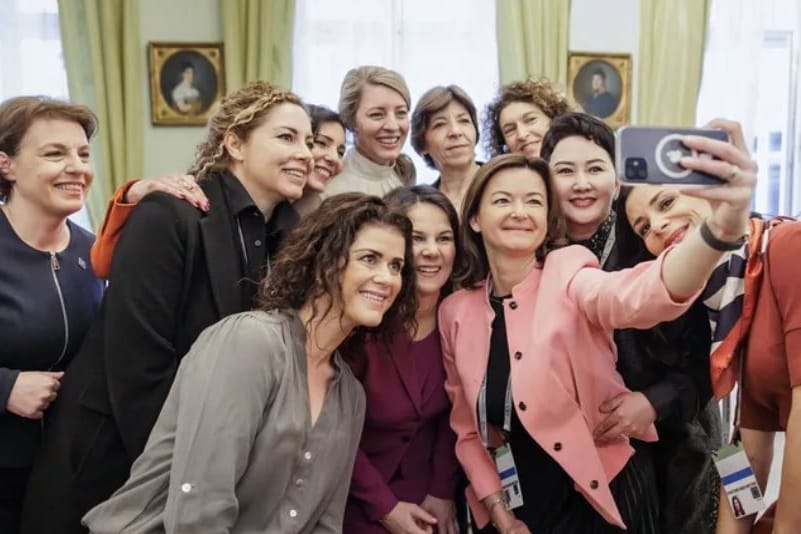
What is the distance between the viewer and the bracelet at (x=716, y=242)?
1.56 m

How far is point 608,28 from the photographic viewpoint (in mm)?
6602

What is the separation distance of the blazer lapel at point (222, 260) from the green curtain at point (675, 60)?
5.09 m

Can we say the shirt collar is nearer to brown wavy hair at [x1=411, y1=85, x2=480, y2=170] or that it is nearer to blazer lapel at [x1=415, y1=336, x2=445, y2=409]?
blazer lapel at [x1=415, y1=336, x2=445, y2=409]

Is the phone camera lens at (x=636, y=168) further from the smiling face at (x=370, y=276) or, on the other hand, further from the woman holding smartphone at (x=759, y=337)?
the smiling face at (x=370, y=276)

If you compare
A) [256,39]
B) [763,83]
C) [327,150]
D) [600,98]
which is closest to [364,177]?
[327,150]

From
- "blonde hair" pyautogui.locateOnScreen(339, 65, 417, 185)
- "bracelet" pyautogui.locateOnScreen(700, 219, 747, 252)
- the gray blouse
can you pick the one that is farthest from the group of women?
"blonde hair" pyautogui.locateOnScreen(339, 65, 417, 185)

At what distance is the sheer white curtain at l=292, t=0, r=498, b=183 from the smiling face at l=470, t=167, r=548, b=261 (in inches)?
153

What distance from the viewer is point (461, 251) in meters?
2.50

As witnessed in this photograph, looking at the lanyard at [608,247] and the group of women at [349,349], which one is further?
the lanyard at [608,247]

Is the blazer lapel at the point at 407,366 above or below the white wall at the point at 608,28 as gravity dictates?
below

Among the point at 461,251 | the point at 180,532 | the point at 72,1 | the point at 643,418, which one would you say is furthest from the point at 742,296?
the point at 72,1

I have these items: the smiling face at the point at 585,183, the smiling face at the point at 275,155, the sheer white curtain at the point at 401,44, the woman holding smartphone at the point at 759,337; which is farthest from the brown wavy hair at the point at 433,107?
the sheer white curtain at the point at 401,44

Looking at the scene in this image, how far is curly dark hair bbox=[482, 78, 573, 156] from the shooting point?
3.44 meters

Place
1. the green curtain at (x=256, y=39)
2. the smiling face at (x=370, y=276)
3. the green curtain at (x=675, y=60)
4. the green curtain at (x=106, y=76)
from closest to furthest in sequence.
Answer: the smiling face at (x=370, y=276) < the green curtain at (x=106, y=76) < the green curtain at (x=256, y=39) < the green curtain at (x=675, y=60)
